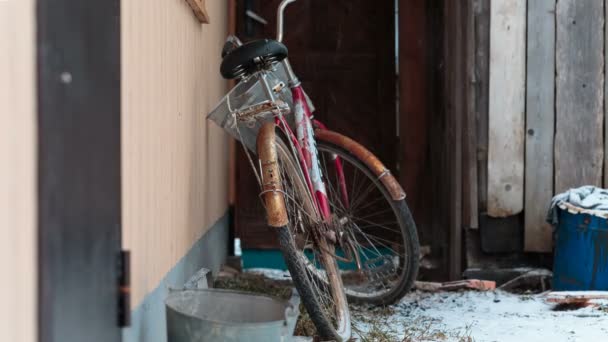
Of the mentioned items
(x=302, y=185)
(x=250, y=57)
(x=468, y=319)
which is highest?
(x=250, y=57)

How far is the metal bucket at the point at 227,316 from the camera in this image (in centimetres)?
179

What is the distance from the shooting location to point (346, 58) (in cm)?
505

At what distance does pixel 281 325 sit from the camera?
184cm

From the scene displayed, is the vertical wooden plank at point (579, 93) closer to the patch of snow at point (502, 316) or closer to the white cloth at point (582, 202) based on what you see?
the white cloth at point (582, 202)

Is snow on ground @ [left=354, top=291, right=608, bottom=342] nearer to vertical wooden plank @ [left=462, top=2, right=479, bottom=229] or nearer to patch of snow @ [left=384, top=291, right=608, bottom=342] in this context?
patch of snow @ [left=384, top=291, right=608, bottom=342]

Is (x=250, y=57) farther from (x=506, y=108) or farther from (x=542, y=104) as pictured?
(x=542, y=104)

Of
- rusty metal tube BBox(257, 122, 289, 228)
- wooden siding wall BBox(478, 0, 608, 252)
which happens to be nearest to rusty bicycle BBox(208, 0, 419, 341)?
rusty metal tube BBox(257, 122, 289, 228)

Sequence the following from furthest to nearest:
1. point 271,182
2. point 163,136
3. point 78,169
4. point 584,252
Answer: point 584,252, point 271,182, point 163,136, point 78,169

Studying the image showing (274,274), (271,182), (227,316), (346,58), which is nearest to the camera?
(227,316)

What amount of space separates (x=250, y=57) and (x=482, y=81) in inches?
68.7

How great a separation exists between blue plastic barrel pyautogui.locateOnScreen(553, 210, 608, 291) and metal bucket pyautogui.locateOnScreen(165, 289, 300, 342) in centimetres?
224

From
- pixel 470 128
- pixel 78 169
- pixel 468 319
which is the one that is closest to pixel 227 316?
pixel 78 169

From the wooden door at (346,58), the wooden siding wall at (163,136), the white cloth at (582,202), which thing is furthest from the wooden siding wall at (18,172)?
the wooden door at (346,58)

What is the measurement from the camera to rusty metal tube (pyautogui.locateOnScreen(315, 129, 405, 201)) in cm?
329
